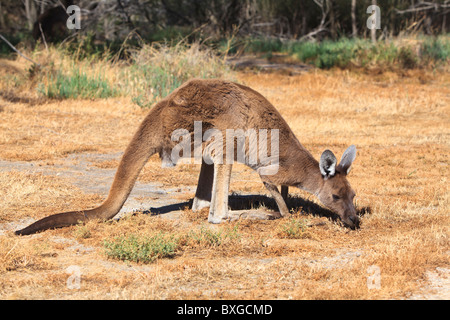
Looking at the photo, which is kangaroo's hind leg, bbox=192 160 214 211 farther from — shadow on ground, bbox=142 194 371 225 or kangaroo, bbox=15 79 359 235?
kangaroo, bbox=15 79 359 235

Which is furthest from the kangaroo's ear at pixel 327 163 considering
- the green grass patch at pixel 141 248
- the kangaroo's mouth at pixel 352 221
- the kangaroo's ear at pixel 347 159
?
the green grass patch at pixel 141 248

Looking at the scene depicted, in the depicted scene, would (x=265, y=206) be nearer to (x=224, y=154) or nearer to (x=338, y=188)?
(x=338, y=188)

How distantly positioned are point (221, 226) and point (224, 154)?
0.66 metres

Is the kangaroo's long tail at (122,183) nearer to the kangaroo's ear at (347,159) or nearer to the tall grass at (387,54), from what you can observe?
the kangaroo's ear at (347,159)

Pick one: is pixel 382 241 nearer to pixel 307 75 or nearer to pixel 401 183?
pixel 401 183

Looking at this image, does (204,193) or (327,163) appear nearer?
(327,163)

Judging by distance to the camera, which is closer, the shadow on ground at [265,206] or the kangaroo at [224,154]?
the kangaroo at [224,154]

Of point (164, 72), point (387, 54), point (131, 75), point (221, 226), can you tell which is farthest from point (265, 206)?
point (387, 54)

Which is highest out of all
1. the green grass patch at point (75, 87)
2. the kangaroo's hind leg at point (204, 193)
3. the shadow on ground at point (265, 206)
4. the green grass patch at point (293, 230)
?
the green grass patch at point (75, 87)

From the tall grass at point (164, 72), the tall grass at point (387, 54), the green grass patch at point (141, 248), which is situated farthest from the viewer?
the tall grass at point (387, 54)

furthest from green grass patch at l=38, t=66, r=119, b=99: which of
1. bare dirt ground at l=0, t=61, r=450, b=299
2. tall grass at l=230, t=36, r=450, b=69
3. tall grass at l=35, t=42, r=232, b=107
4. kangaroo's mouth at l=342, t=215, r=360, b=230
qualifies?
kangaroo's mouth at l=342, t=215, r=360, b=230

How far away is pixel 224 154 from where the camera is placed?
216 inches

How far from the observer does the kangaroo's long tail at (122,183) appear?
5141 mm

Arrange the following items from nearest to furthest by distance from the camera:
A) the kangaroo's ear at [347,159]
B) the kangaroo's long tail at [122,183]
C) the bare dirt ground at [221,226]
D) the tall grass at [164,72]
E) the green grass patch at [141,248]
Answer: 1. the bare dirt ground at [221,226]
2. the green grass patch at [141,248]
3. the kangaroo's long tail at [122,183]
4. the kangaroo's ear at [347,159]
5. the tall grass at [164,72]
